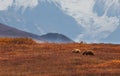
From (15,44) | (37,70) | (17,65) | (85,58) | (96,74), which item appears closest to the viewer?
(96,74)

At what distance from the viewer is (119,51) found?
74.4 metres

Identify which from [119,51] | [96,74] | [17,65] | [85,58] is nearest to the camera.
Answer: [96,74]

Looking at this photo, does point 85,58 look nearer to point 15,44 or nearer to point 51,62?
point 51,62

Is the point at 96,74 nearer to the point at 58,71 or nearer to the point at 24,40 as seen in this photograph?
the point at 58,71

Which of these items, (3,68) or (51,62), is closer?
(3,68)

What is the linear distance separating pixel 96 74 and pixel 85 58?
14089mm

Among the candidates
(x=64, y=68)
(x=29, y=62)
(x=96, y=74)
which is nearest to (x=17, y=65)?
(x=29, y=62)

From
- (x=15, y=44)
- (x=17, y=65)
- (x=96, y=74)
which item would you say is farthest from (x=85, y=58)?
(x=15, y=44)

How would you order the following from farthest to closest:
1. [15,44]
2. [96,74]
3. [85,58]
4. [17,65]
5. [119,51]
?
1. [15,44]
2. [119,51]
3. [85,58]
4. [17,65]
5. [96,74]

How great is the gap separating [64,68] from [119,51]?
23886 mm

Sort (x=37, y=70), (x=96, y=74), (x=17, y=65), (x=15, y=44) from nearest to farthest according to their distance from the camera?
(x=96, y=74) < (x=37, y=70) < (x=17, y=65) < (x=15, y=44)

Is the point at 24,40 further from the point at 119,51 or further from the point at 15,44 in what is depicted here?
the point at 119,51

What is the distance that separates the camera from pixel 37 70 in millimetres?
50656

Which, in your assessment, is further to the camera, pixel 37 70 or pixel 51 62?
pixel 51 62
